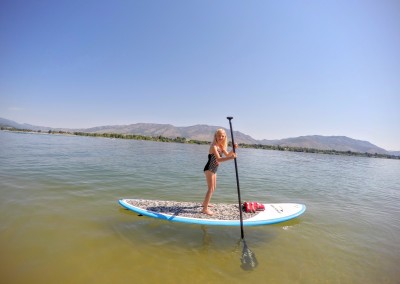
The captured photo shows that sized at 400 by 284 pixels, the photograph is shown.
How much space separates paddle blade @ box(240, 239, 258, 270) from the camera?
20.0 ft

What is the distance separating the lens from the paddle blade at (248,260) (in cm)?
608

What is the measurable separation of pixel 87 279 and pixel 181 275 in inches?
83.1

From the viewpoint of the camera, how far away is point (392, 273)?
634cm

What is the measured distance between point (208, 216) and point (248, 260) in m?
2.52

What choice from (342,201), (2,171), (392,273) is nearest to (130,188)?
(2,171)

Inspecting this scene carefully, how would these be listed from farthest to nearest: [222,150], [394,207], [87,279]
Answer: [394,207]
[222,150]
[87,279]

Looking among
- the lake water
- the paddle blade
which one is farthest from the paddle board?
the paddle blade

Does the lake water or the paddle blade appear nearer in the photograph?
the lake water

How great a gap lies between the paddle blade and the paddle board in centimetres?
137

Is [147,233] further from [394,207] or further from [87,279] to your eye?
[394,207]

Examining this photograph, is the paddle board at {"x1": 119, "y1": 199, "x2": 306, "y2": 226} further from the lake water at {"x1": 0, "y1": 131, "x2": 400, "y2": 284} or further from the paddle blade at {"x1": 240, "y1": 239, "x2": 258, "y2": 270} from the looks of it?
the paddle blade at {"x1": 240, "y1": 239, "x2": 258, "y2": 270}

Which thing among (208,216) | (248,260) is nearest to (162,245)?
(208,216)

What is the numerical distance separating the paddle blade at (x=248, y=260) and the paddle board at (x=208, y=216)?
137cm

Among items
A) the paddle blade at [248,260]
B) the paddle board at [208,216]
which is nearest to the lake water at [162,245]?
the paddle blade at [248,260]
